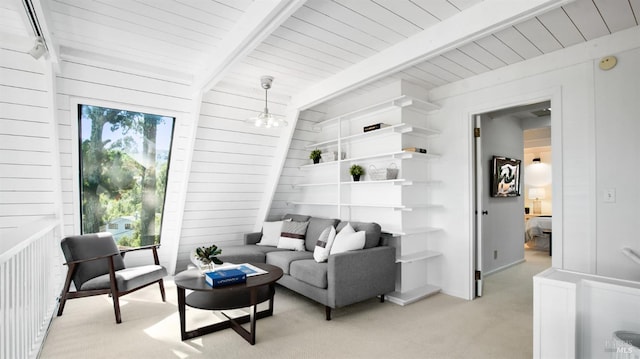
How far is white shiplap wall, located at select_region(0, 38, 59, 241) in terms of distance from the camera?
8.80ft

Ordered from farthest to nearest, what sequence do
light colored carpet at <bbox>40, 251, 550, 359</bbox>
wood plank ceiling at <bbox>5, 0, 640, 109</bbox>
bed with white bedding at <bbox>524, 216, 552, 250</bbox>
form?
1. bed with white bedding at <bbox>524, 216, 552, 250</bbox>
2. light colored carpet at <bbox>40, 251, 550, 359</bbox>
3. wood plank ceiling at <bbox>5, 0, 640, 109</bbox>

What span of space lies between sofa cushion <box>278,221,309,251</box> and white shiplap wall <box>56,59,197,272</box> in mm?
1339

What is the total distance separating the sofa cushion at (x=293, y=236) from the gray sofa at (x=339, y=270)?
17cm

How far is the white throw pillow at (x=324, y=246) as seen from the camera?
133 inches

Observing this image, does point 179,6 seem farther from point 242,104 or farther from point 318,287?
point 318,287

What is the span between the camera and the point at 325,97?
3580 millimetres

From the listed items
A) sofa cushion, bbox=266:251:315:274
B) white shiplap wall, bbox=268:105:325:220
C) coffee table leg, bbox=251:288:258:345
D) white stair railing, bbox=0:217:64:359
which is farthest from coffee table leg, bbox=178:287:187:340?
white shiplap wall, bbox=268:105:325:220

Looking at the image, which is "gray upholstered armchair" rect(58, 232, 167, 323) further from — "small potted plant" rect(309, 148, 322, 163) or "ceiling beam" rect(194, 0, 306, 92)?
"small potted plant" rect(309, 148, 322, 163)

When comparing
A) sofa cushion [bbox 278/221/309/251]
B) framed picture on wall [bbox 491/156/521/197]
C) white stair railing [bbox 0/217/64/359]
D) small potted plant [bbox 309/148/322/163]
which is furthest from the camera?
framed picture on wall [bbox 491/156/521/197]

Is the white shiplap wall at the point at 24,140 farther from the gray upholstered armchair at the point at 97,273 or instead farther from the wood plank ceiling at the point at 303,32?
the gray upholstered armchair at the point at 97,273

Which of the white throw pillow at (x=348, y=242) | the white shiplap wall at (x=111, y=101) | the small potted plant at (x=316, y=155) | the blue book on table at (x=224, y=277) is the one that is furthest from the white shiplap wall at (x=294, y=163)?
the blue book on table at (x=224, y=277)

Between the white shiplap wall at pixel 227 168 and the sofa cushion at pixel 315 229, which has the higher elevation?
Result: the white shiplap wall at pixel 227 168

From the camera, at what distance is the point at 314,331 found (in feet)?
9.12

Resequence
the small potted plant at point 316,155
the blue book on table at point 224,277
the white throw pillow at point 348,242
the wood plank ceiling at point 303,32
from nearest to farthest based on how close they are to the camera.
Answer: the wood plank ceiling at point 303,32
the blue book on table at point 224,277
the white throw pillow at point 348,242
the small potted plant at point 316,155
